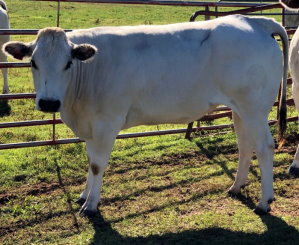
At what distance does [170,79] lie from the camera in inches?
219

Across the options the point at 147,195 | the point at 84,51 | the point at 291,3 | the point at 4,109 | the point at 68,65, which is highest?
the point at 291,3

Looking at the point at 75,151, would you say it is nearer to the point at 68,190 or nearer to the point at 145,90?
the point at 68,190

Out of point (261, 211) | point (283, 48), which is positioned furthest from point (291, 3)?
point (261, 211)

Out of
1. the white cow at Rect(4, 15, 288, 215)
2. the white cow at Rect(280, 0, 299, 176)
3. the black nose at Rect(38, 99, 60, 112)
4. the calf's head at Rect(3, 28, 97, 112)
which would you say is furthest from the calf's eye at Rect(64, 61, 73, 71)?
the white cow at Rect(280, 0, 299, 176)

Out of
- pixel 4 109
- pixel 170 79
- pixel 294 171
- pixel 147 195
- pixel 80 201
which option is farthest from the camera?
pixel 4 109

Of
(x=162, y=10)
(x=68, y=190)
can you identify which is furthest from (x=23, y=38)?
(x=162, y=10)

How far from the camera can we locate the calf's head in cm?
484

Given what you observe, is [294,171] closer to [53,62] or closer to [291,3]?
[291,3]

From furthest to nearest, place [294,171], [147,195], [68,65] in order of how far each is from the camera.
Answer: [294,171], [147,195], [68,65]

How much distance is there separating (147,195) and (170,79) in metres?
1.42

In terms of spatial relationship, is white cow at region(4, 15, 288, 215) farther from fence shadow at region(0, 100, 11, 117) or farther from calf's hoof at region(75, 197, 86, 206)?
fence shadow at region(0, 100, 11, 117)

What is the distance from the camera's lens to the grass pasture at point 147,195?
5234 mm

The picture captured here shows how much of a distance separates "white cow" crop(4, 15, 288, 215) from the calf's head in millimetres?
241

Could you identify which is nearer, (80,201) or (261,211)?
(261,211)
